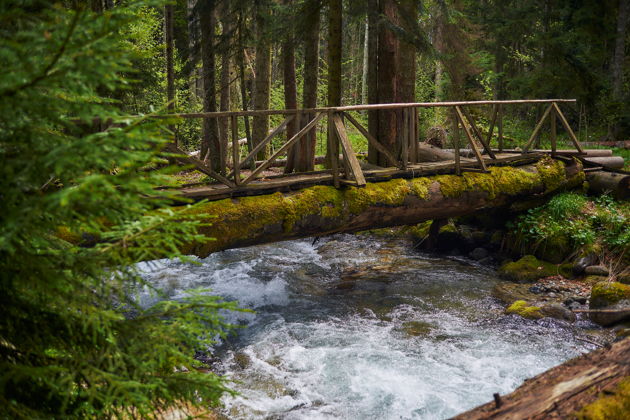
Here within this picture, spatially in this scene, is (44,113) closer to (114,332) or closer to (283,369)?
(114,332)

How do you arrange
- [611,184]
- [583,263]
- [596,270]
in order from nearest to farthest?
[596,270], [583,263], [611,184]

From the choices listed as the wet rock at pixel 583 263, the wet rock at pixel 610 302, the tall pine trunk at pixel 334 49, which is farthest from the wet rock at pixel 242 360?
the wet rock at pixel 583 263

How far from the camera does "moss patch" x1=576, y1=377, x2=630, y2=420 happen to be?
119 inches

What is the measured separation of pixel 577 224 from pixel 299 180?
621 cm

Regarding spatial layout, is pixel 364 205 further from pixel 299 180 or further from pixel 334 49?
pixel 334 49

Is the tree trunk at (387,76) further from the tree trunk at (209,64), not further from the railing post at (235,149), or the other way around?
the railing post at (235,149)

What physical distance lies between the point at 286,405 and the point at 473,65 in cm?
2199

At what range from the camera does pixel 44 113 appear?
222cm

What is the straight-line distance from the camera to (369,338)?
7402 mm

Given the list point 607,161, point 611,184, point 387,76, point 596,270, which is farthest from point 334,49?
point 607,161

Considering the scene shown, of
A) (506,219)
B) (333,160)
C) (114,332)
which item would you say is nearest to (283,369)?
(333,160)

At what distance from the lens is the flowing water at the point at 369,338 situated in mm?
5848

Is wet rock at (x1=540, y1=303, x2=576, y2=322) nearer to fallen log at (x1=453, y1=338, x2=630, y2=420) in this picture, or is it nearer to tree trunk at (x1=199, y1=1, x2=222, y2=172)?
fallen log at (x1=453, y1=338, x2=630, y2=420)

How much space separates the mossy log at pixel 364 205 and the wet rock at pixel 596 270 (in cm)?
189
